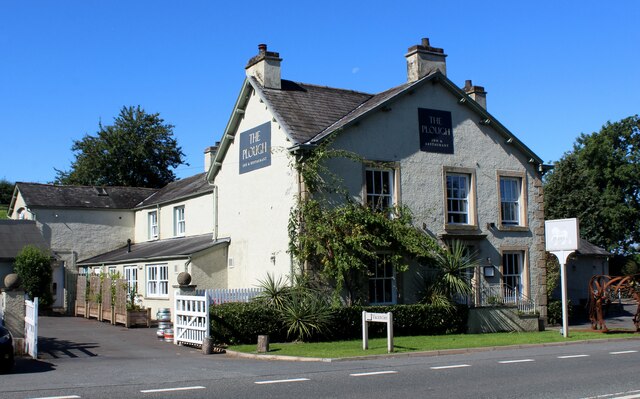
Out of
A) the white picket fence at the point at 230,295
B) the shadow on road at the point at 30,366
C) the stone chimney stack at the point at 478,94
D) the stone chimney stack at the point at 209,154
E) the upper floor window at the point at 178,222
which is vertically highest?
the stone chimney stack at the point at 478,94

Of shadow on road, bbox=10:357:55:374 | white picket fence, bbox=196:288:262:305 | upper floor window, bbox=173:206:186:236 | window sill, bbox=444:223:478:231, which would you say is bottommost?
shadow on road, bbox=10:357:55:374

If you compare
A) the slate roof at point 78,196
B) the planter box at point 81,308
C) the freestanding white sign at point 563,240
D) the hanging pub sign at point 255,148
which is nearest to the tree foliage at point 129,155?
the slate roof at point 78,196

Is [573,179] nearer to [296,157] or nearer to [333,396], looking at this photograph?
[296,157]

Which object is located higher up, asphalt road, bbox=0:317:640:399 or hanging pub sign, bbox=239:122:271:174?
hanging pub sign, bbox=239:122:271:174

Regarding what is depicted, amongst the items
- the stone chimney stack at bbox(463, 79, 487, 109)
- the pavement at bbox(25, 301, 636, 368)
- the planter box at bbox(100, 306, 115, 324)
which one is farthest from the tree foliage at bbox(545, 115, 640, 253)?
the planter box at bbox(100, 306, 115, 324)

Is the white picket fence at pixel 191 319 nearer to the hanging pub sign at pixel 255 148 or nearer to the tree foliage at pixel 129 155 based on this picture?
the hanging pub sign at pixel 255 148

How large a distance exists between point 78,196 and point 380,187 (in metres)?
20.3

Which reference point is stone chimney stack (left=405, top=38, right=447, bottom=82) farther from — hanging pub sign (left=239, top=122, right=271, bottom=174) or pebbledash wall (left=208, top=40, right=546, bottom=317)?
hanging pub sign (left=239, top=122, right=271, bottom=174)

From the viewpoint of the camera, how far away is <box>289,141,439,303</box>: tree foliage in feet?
71.8

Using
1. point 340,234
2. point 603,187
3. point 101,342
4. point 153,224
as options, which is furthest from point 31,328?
point 603,187

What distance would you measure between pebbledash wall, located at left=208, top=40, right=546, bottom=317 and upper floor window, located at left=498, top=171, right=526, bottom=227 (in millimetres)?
75

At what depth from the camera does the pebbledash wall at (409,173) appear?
23812mm

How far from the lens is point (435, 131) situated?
2545 centimetres

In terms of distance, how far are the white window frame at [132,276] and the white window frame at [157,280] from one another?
3.13 ft
